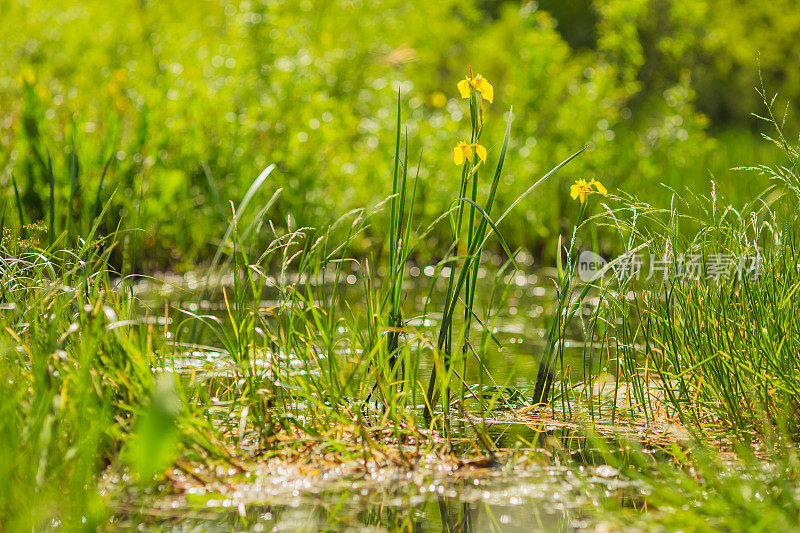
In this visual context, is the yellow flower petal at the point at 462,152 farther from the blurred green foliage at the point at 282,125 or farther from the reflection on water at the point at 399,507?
the blurred green foliage at the point at 282,125

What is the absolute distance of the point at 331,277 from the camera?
240 inches

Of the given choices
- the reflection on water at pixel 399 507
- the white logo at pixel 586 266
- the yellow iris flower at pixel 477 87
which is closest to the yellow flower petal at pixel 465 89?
the yellow iris flower at pixel 477 87

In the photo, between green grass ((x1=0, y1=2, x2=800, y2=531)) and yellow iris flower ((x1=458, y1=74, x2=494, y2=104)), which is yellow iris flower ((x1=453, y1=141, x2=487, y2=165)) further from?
yellow iris flower ((x1=458, y1=74, x2=494, y2=104))

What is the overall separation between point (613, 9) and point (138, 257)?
5.04m

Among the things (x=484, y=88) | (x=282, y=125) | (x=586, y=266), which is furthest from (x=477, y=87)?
(x=282, y=125)

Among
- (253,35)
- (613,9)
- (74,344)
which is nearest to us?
(74,344)

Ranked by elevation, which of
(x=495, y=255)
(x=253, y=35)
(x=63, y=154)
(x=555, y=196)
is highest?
(x=253, y=35)

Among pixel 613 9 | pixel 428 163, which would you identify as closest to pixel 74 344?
pixel 428 163

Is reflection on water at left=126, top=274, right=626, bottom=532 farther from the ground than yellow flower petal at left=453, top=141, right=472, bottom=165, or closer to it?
closer to it

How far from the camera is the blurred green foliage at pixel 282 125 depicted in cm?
556

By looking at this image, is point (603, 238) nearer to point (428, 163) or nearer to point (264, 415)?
point (428, 163)

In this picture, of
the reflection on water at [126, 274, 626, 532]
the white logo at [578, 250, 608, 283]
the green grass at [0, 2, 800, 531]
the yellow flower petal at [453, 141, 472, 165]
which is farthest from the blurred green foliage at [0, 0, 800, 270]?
the reflection on water at [126, 274, 626, 532]

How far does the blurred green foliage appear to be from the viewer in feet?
18.2

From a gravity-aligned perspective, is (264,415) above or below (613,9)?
below
